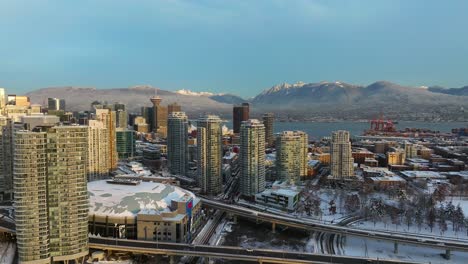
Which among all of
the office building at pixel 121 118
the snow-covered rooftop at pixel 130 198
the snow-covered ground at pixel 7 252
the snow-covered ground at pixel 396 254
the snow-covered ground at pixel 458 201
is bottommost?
the snow-covered ground at pixel 396 254

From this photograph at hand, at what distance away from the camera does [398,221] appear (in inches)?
1614

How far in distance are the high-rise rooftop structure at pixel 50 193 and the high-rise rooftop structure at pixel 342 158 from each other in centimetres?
4382

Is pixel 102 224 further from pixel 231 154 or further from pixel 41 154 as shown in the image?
pixel 231 154

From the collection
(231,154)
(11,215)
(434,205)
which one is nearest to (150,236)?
(11,215)

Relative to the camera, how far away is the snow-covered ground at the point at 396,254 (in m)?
32.2

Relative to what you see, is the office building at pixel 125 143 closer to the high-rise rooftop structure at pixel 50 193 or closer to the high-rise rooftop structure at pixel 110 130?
the high-rise rooftop structure at pixel 110 130

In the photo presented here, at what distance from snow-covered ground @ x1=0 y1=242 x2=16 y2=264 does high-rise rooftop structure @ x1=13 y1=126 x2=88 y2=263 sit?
3.95m

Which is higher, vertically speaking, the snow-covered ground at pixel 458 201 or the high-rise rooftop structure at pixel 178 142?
the high-rise rooftop structure at pixel 178 142

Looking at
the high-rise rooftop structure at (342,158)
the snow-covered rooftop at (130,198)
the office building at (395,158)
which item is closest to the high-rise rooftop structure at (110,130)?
the snow-covered rooftop at (130,198)

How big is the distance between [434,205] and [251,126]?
24.1 metres

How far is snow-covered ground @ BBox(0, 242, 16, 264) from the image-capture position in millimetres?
30828

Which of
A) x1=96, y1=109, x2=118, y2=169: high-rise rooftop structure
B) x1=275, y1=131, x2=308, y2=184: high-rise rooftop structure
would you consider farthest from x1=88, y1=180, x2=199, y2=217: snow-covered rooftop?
x1=96, y1=109, x2=118, y2=169: high-rise rooftop structure

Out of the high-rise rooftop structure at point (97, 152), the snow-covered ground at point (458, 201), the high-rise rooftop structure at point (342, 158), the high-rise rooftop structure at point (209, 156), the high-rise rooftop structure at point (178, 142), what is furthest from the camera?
the high-rise rooftop structure at point (178, 142)

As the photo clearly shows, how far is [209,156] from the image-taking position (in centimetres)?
5406
